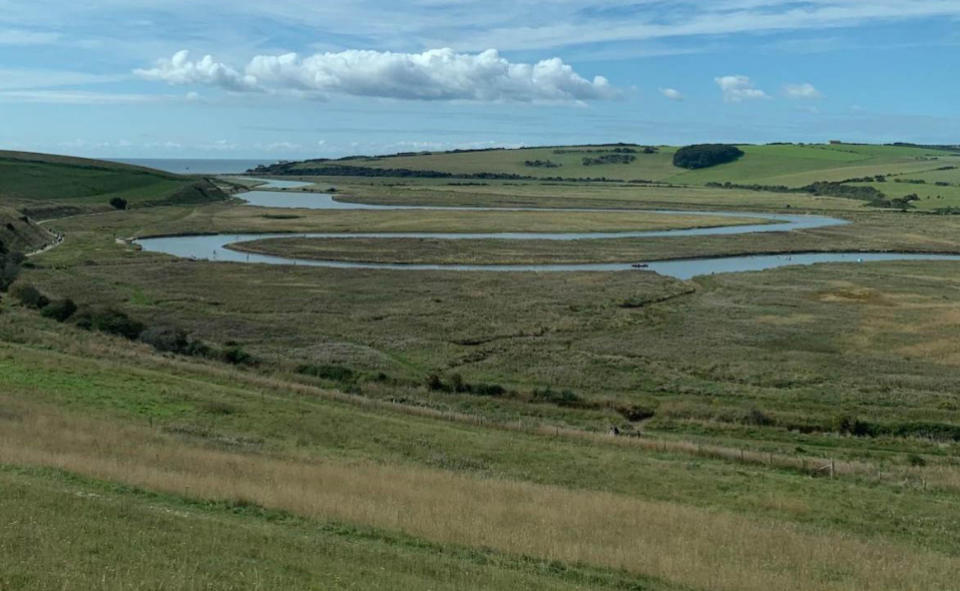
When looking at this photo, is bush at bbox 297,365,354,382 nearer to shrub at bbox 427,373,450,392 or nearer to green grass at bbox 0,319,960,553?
shrub at bbox 427,373,450,392

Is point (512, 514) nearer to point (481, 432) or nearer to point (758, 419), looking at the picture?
point (481, 432)

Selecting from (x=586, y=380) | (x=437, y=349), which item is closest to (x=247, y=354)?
(x=437, y=349)

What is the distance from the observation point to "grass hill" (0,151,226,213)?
4668 inches

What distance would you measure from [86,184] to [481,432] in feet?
420

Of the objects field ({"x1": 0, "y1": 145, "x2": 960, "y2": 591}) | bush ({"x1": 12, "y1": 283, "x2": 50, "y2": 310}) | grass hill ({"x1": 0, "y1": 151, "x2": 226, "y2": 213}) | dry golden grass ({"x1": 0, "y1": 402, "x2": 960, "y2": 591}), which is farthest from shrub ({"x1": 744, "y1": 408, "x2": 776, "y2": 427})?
grass hill ({"x1": 0, "y1": 151, "x2": 226, "y2": 213})

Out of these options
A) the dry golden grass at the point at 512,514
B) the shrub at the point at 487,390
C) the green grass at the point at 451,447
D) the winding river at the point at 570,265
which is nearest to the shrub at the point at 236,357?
the green grass at the point at 451,447

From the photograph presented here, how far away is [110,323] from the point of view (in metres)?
40.3

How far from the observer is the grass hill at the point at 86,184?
389ft

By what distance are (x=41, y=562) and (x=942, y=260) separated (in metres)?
91.0

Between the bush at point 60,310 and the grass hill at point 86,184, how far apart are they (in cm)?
7202

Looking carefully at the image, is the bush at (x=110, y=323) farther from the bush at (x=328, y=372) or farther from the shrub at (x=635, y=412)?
the shrub at (x=635, y=412)

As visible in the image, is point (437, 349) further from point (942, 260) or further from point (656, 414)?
point (942, 260)

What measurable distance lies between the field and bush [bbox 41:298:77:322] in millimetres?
519

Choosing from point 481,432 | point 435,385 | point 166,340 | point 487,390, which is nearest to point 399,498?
point 481,432
